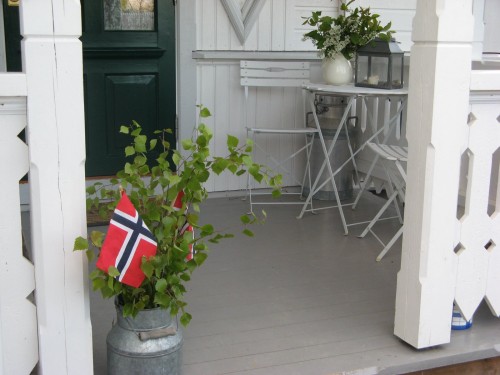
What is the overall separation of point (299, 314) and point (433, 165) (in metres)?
0.97

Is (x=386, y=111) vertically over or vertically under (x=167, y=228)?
over

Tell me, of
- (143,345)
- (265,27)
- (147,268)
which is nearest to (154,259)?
(147,268)

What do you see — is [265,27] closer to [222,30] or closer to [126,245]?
[222,30]

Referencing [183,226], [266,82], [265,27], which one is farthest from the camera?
[265,27]

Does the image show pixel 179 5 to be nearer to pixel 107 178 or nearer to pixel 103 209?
pixel 107 178

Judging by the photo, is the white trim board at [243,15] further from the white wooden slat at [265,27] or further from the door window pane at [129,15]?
the door window pane at [129,15]

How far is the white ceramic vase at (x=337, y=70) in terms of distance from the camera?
4.86 m

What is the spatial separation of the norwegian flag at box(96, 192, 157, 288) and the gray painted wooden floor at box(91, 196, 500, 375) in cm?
59

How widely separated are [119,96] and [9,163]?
2.91 meters

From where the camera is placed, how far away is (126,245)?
7.81ft

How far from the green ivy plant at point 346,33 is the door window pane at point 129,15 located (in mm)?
1165

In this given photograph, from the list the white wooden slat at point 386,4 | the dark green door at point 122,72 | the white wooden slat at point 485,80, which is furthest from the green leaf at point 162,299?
the white wooden slat at point 386,4

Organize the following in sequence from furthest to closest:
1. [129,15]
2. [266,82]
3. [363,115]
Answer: [363,115], [266,82], [129,15]

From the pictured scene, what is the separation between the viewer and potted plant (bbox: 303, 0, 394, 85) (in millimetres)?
4758
